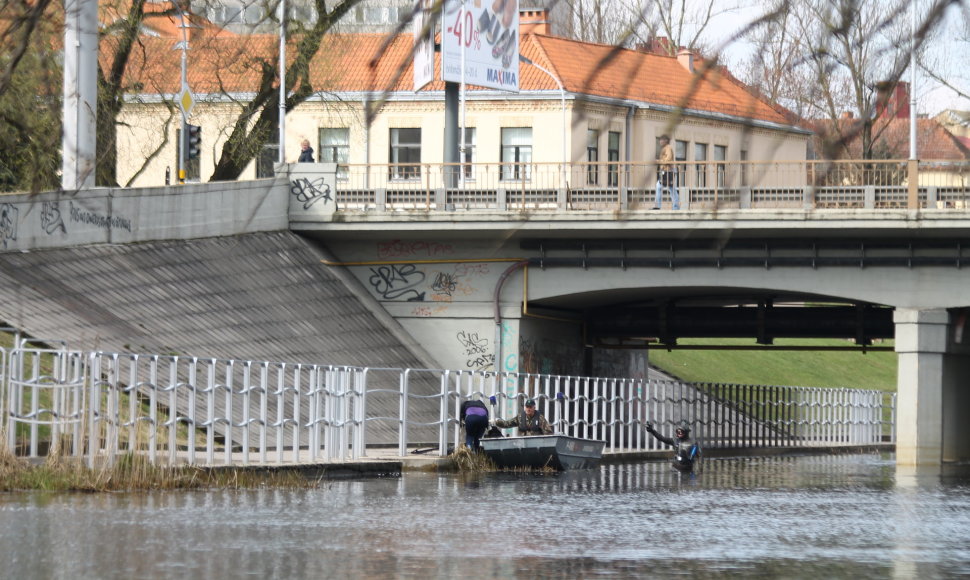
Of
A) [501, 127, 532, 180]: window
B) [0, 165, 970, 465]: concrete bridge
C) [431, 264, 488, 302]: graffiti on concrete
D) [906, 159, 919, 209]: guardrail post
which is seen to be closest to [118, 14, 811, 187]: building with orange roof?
[501, 127, 532, 180]: window

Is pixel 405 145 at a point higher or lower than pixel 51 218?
higher

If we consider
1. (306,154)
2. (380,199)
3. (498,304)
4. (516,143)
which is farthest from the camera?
(516,143)

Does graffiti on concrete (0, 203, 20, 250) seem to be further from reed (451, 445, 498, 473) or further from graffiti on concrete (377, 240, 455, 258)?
graffiti on concrete (377, 240, 455, 258)

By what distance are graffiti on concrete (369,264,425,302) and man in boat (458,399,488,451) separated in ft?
29.4

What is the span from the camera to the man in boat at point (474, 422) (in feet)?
90.0

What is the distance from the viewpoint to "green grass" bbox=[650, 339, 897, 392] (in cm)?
6138

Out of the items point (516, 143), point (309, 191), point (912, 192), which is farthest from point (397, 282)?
point (516, 143)

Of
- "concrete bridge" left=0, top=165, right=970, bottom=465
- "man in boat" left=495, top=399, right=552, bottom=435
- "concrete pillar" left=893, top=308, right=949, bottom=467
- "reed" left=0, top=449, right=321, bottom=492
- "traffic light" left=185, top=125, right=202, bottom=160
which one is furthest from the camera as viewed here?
"traffic light" left=185, top=125, right=202, bottom=160

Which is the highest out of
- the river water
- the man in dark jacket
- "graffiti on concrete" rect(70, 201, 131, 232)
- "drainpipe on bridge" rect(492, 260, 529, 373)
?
the man in dark jacket

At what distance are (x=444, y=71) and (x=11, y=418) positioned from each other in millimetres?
21236

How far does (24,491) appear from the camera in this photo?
1742 centimetres

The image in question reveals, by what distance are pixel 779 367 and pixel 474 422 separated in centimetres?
3992

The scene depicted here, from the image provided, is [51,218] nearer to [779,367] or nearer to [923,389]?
[923,389]

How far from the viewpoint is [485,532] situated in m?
15.0
